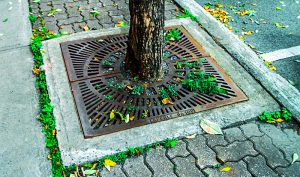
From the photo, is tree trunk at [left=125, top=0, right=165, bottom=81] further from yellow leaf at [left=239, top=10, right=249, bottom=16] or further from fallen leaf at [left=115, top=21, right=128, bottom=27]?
yellow leaf at [left=239, top=10, right=249, bottom=16]

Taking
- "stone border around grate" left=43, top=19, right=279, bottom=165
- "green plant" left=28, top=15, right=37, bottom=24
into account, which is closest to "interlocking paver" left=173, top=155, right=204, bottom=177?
"stone border around grate" left=43, top=19, right=279, bottom=165

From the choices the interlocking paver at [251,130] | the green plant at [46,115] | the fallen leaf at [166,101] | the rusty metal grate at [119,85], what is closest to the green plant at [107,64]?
the rusty metal grate at [119,85]

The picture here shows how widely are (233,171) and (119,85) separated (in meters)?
1.25

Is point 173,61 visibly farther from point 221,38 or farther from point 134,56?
point 221,38

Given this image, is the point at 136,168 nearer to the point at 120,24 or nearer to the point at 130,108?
the point at 130,108

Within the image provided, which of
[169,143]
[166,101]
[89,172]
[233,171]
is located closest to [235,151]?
[233,171]

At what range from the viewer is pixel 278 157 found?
Result: 2461 millimetres

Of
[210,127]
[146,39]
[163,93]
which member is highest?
[146,39]

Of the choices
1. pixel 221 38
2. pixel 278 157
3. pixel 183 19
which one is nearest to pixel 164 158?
pixel 278 157

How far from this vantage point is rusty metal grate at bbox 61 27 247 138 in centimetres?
269

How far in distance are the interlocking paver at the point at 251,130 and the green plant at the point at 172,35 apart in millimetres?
1345

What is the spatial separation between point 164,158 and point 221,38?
1838 millimetres

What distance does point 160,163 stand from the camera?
2367mm

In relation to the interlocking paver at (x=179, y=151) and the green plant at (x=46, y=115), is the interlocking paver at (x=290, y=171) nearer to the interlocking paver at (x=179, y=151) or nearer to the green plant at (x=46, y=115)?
the interlocking paver at (x=179, y=151)
